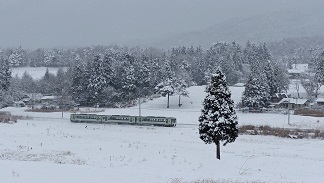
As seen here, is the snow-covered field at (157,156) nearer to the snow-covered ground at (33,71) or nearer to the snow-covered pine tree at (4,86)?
the snow-covered pine tree at (4,86)

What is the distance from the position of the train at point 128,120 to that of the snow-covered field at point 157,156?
6.67 ft

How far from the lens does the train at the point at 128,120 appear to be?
189ft

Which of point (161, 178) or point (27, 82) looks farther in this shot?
point (27, 82)

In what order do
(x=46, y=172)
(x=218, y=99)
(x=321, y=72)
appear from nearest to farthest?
(x=46, y=172) < (x=218, y=99) < (x=321, y=72)

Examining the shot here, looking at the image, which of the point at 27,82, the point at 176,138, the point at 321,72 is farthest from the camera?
the point at 27,82

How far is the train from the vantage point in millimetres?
57562

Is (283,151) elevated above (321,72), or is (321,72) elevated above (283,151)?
(321,72)

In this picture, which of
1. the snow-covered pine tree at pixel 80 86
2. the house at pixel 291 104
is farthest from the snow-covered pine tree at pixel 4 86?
the house at pixel 291 104

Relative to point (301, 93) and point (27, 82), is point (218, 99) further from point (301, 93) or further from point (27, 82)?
point (27, 82)

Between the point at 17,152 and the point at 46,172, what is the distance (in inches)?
458

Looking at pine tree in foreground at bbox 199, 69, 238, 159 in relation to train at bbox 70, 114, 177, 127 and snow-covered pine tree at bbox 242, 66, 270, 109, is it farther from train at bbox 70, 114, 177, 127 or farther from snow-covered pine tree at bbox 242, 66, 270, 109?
snow-covered pine tree at bbox 242, 66, 270, 109

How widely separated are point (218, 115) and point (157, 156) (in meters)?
9.70

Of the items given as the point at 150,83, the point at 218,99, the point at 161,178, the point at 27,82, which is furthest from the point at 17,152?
the point at 27,82

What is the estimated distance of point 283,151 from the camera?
124 feet
